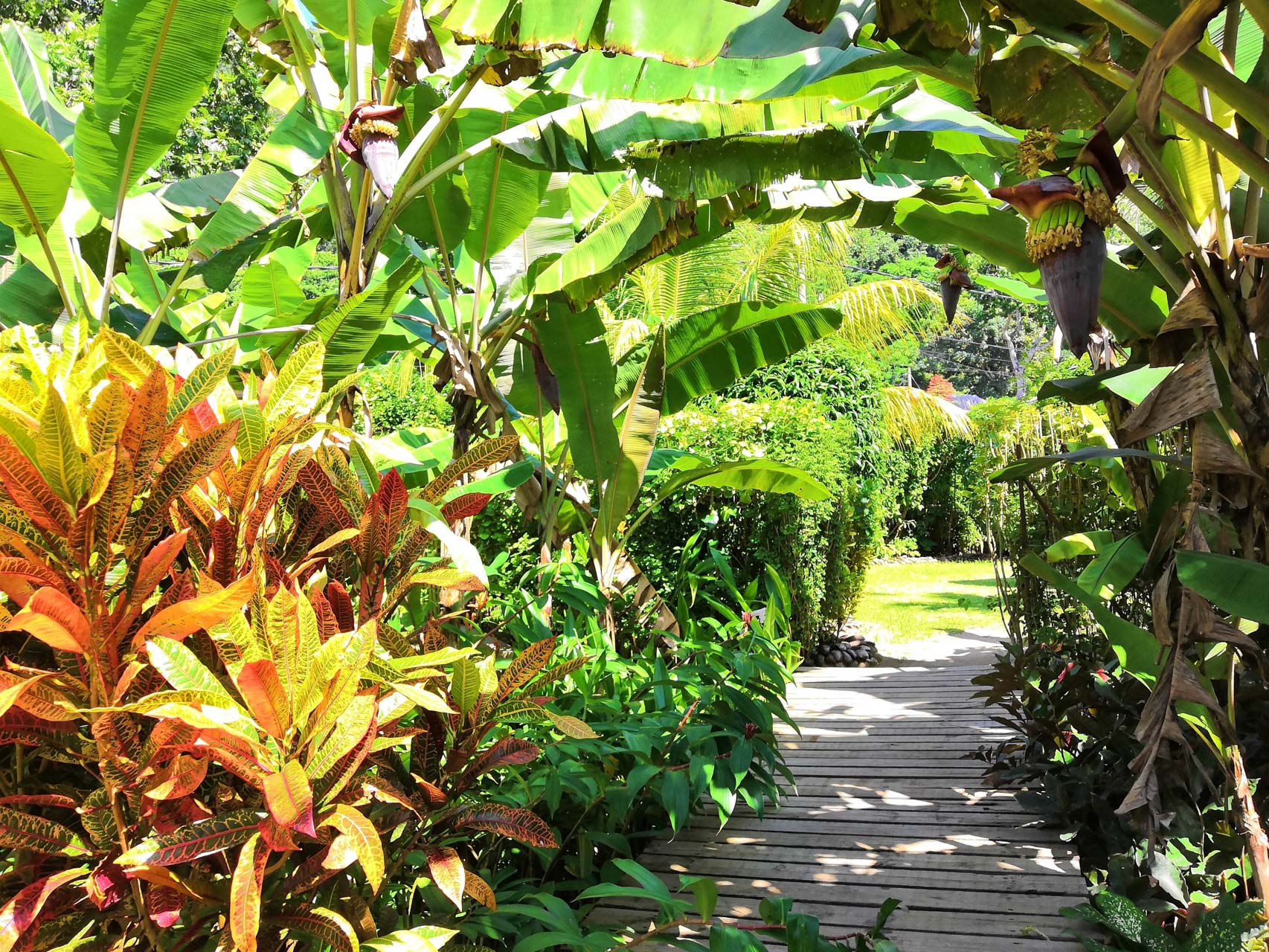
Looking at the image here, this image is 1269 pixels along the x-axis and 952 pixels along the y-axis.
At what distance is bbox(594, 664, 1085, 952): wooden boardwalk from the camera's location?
2.58 m

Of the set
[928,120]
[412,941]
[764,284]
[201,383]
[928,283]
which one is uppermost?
[928,283]

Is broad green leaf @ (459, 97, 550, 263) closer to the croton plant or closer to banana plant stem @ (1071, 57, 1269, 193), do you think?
banana plant stem @ (1071, 57, 1269, 193)

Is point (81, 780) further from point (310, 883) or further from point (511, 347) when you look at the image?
point (511, 347)

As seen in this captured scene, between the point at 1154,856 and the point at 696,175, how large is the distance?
105 inches

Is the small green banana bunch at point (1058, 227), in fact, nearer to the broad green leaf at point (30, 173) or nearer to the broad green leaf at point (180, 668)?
the broad green leaf at point (180, 668)

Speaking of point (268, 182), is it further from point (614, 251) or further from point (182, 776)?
point (182, 776)

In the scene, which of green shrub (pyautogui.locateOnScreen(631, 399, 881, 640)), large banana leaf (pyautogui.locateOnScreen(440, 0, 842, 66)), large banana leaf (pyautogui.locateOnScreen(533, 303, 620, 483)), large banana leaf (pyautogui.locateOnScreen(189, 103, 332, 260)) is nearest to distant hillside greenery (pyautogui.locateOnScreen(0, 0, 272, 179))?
green shrub (pyautogui.locateOnScreen(631, 399, 881, 640))

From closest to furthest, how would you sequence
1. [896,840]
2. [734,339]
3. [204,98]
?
[896,840] < [734,339] < [204,98]

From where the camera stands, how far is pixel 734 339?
14.2 feet

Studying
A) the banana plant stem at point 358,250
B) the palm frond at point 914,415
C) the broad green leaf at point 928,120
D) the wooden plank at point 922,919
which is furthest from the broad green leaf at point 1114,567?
the palm frond at point 914,415

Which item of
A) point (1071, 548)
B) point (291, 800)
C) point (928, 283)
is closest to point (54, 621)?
point (291, 800)

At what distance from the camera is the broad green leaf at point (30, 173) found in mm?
2170

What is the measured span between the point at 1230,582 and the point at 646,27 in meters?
2.07

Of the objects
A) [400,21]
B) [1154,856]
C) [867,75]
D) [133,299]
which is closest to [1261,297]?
[867,75]
